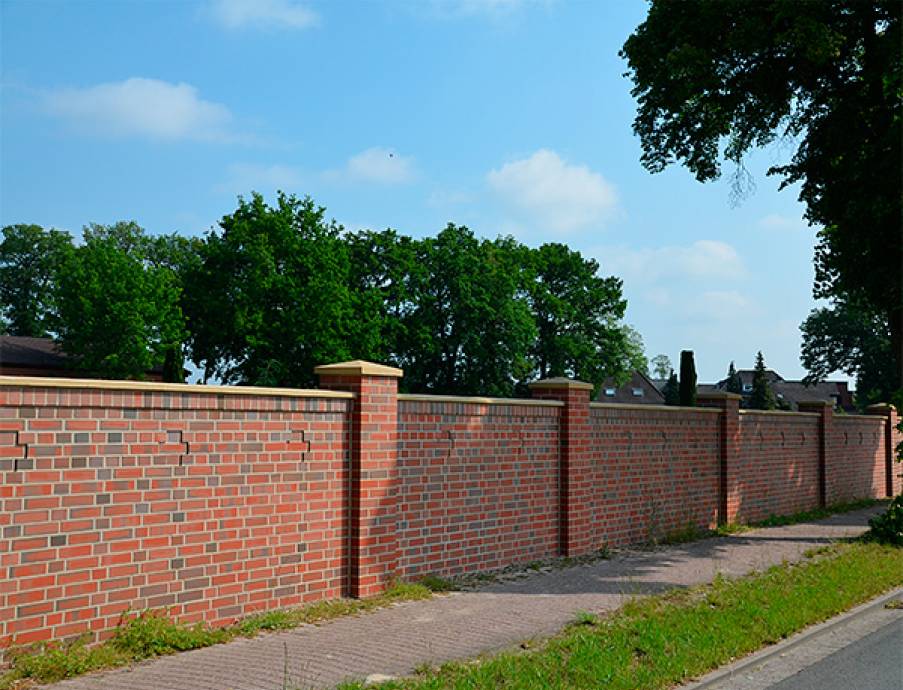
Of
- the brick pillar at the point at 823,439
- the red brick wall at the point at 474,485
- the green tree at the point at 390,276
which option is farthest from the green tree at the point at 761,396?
the red brick wall at the point at 474,485

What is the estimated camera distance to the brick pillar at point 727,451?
16.9 meters

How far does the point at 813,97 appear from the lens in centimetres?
1731

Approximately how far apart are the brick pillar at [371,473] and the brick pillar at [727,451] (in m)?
8.38

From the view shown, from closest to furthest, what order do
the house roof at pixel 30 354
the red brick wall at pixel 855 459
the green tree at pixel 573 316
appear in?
the red brick wall at pixel 855 459
the house roof at pixel 30 354
the green tree at pixel 573 316

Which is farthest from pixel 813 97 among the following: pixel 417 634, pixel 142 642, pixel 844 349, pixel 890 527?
pixel 844 349

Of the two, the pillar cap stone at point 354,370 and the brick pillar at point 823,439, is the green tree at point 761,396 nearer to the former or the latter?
the brick pillar at point 823,439

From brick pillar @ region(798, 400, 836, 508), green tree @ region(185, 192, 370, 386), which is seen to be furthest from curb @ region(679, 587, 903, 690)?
green tree @ region(185, 192, 370, 386)

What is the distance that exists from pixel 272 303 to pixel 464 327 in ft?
39.7

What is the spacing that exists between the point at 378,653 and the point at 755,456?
12.5 m

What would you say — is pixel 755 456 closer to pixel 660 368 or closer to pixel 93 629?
pixel 93 629

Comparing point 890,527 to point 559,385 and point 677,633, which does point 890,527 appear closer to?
point 559,385

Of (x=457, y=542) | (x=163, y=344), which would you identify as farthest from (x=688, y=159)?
(x=163, y=344)

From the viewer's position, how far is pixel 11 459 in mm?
6844

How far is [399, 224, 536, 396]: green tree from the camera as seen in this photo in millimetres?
56781
